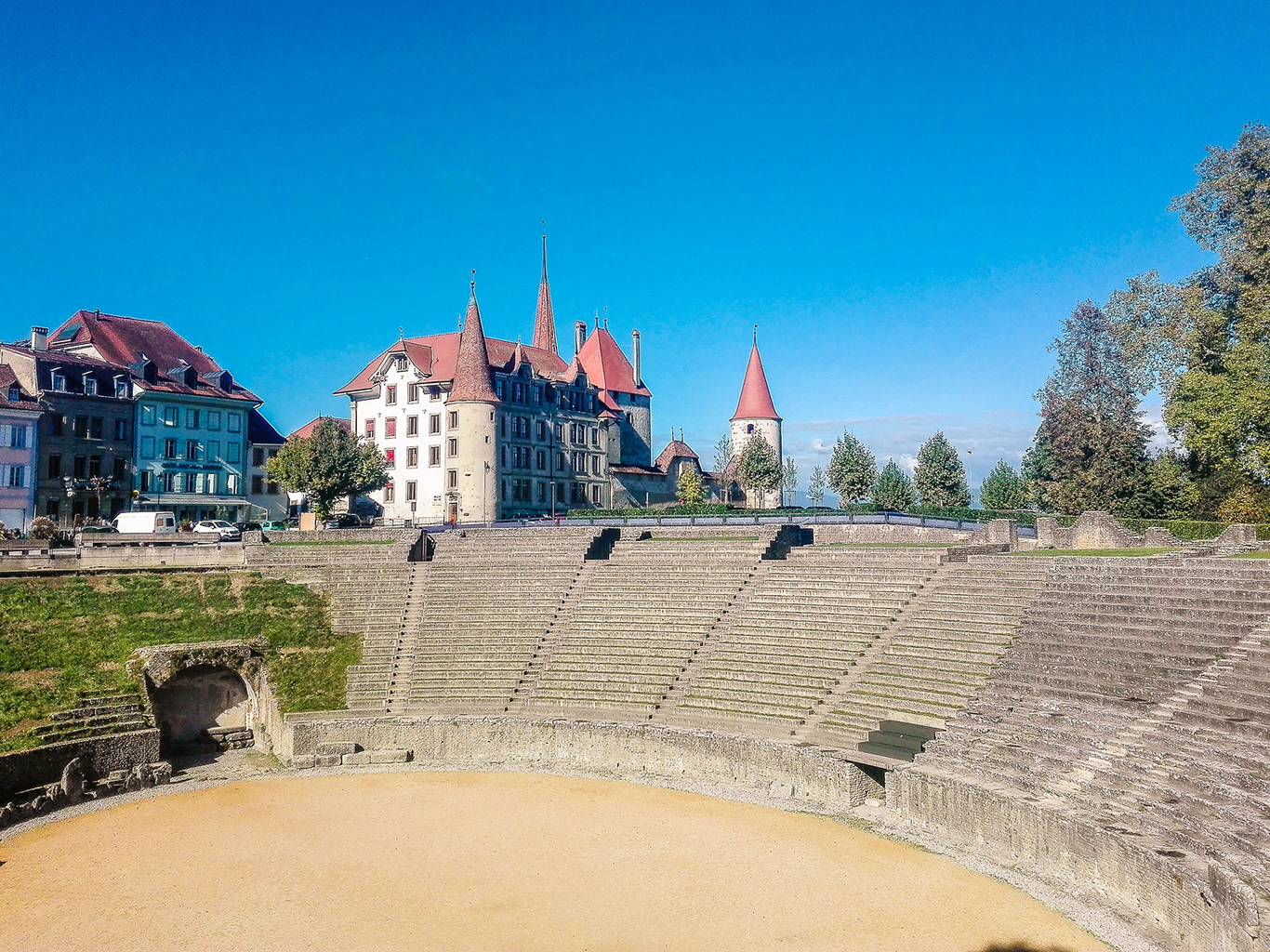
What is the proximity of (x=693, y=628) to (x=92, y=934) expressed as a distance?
63.5 ft

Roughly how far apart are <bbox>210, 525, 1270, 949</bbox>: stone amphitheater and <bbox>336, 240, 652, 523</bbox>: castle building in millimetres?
24591

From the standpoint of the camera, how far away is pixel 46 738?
84.9ft

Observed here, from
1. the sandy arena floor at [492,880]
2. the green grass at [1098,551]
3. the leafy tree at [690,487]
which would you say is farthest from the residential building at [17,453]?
the green grass at [1098,551]

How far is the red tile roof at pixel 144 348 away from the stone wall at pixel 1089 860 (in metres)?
54.9

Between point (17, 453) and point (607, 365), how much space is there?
45681mm

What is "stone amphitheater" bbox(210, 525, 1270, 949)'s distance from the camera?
17.0 m

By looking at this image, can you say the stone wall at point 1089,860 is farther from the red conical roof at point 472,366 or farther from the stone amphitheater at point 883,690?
the red conical roof at point 472,366

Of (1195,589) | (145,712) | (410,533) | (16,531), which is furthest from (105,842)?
(16,531)

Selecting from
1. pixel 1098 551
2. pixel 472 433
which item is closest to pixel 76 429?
pixel 472 433

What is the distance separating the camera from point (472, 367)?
212 feet

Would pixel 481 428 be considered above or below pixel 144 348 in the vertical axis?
below

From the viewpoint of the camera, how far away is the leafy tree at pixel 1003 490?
2830 inches

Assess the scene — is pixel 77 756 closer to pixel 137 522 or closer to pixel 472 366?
pixel 137 522

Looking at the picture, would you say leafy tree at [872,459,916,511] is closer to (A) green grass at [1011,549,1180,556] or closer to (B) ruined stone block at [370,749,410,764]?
(A) green grass at [1011,549,1180,556]
